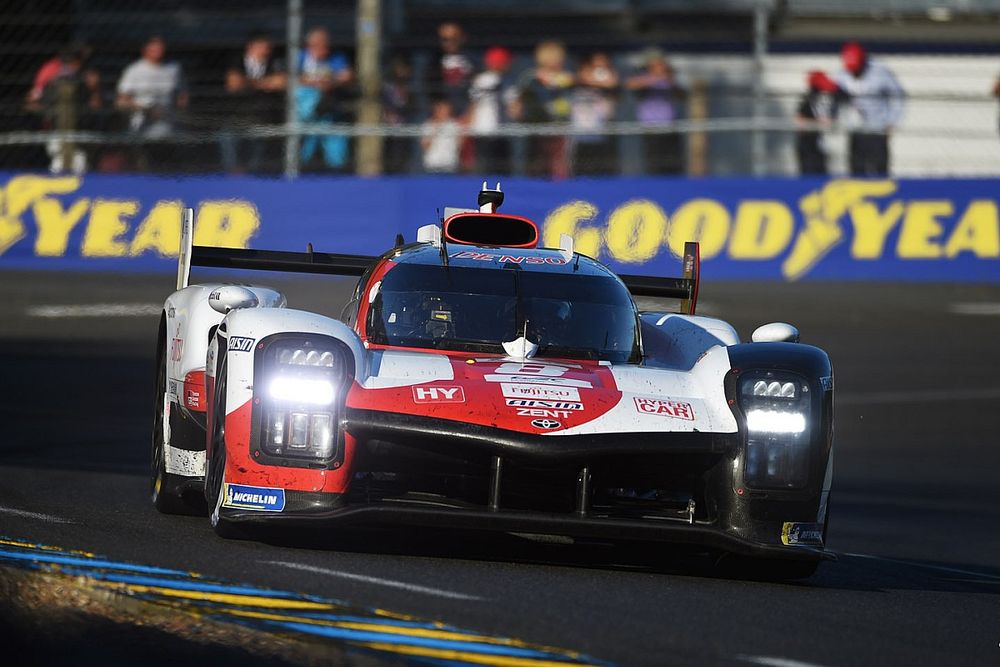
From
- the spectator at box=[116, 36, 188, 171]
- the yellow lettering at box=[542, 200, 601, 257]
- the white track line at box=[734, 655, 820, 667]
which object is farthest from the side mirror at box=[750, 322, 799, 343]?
the spectator at box=[116, 36, 188, 171]

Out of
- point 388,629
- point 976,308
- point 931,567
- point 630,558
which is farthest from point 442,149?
point 388,629

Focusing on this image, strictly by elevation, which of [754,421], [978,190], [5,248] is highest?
[754,421]

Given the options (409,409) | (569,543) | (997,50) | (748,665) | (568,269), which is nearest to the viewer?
(748,665)

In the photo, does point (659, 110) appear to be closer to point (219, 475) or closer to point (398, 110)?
point (398, 110)

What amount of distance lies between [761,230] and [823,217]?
633mm

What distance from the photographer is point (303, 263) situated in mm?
8484

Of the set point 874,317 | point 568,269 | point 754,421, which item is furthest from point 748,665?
point 874,317

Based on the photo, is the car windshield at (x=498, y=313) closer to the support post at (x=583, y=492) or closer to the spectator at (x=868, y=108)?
the support post at (x=583, y=492)

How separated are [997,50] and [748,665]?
794 inches

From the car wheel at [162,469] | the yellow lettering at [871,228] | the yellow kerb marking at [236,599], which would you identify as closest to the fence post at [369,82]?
the yellow lettering at [871,228]

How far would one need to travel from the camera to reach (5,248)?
19844 mm

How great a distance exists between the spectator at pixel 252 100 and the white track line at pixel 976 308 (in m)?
7.35

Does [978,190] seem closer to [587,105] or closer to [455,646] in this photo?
[587,105]

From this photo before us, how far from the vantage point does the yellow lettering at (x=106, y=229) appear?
19.4 meters
